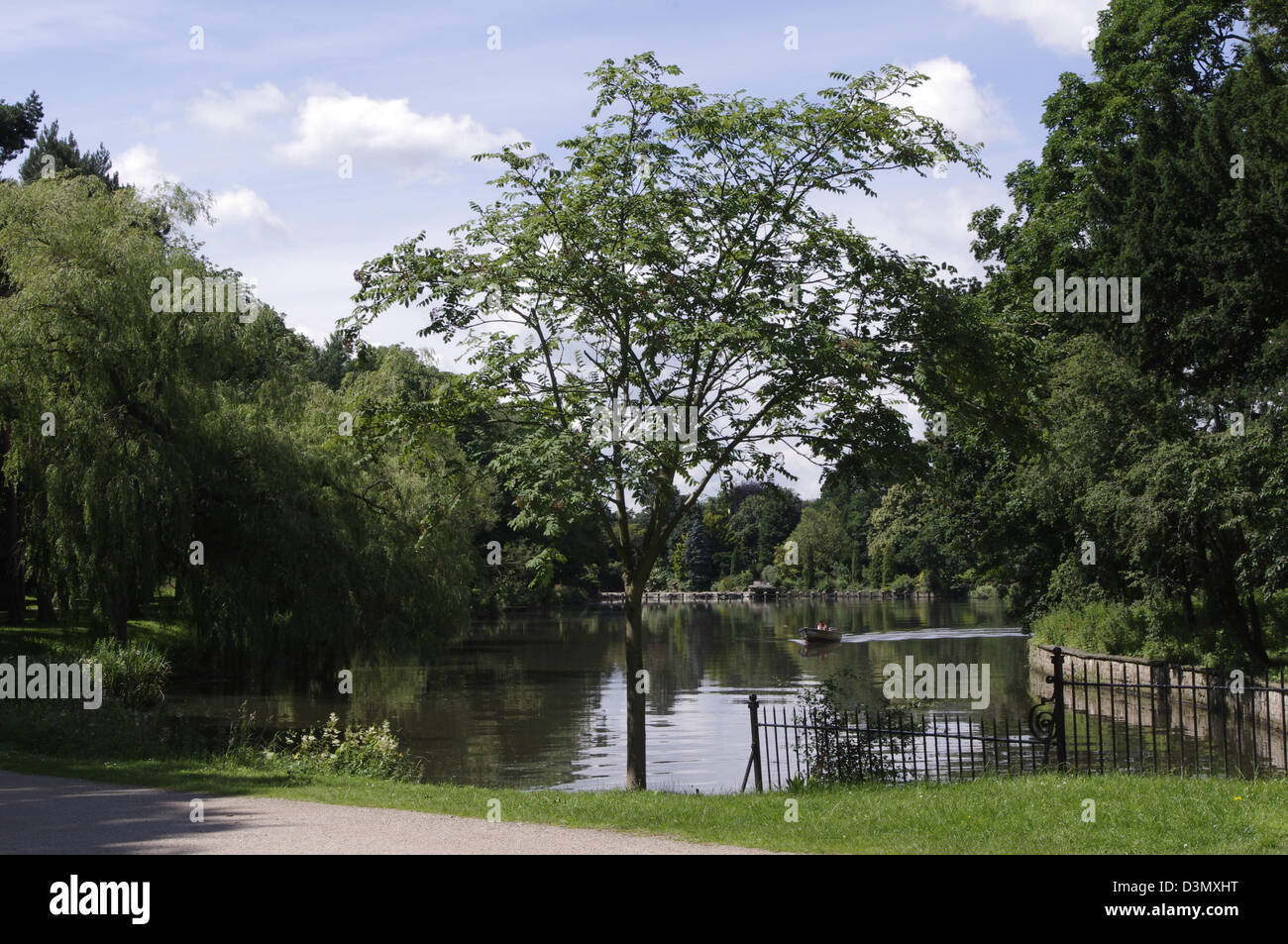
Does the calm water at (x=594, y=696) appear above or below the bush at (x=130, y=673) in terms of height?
below

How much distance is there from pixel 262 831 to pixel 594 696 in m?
20.8

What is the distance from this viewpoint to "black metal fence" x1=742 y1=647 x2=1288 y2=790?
1260 cm

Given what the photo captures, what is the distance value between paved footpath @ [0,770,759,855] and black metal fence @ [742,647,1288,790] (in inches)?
154

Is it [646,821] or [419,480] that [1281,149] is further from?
[419,480]

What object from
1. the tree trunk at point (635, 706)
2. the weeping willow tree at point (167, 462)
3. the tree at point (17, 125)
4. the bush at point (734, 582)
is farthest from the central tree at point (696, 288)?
the bush at point (734, 582)

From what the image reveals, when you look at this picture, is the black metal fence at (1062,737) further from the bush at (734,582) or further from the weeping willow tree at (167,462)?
the bush at (734,582)

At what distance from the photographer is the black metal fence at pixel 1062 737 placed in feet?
41.3

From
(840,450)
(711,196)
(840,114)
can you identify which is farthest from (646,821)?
(840,114)

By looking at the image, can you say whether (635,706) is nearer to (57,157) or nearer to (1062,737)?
(1062,737)

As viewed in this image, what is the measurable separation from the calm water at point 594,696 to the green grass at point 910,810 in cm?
370

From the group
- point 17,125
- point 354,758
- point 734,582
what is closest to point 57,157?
point 17,125

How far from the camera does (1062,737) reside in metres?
12.4

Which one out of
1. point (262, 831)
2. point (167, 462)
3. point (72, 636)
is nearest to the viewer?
point (262, 831)

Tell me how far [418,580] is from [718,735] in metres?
10.7
